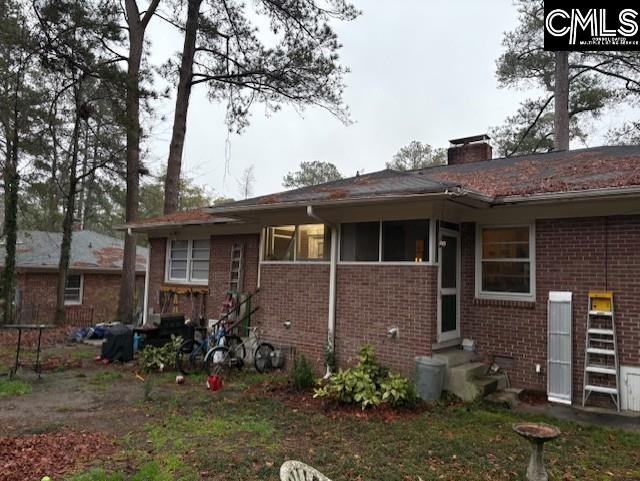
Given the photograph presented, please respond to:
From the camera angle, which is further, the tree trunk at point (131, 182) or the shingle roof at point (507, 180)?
the tree trunk at point (131, 182)

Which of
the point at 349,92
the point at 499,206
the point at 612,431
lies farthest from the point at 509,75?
the point at 612,431

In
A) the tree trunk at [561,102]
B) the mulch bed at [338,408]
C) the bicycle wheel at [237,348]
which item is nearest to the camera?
the mulch bed at [338,408]

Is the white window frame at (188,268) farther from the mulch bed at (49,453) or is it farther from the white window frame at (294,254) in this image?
the mulch bed at (49,453)

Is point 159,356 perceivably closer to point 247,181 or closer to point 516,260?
point 516,260

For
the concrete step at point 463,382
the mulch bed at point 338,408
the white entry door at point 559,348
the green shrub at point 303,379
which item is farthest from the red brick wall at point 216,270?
the white entry door at point 559,348

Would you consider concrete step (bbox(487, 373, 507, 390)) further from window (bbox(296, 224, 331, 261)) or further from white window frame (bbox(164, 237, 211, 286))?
white window frame (bbox(164, 237, 211, 286))

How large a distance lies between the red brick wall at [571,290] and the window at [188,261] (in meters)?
6.60

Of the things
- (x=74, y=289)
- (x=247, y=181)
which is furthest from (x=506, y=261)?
(x=247, y=181)

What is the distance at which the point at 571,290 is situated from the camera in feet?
21.2

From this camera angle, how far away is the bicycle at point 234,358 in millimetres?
7910

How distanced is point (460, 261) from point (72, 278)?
1727cm

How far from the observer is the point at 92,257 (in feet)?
65.0

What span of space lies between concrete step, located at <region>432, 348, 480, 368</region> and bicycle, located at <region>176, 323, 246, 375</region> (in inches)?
148
